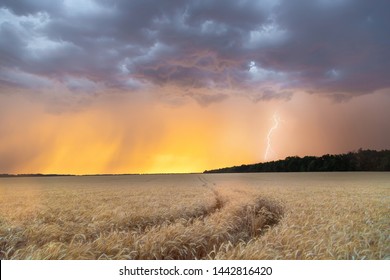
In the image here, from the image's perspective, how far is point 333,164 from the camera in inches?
3000

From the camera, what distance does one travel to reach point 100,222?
12.7 meters

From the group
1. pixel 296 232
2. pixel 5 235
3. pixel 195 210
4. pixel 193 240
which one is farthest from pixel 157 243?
pixel 195 210

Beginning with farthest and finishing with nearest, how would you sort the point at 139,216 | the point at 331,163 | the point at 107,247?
the point at 331,163 → the point at 139,216 → the point at 107,247

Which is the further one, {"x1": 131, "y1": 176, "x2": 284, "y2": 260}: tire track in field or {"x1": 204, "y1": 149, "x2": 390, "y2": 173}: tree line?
{"x1": 204, "y1": 149, "x2": 390, "y2": 173}: tree line

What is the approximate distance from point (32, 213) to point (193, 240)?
837 cm

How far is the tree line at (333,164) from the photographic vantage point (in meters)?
43.8

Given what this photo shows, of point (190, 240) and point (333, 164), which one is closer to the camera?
point (190, 240)

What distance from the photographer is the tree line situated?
43.8m

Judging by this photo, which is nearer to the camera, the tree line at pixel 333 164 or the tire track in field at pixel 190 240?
the tire track in field at pixel 190 240
